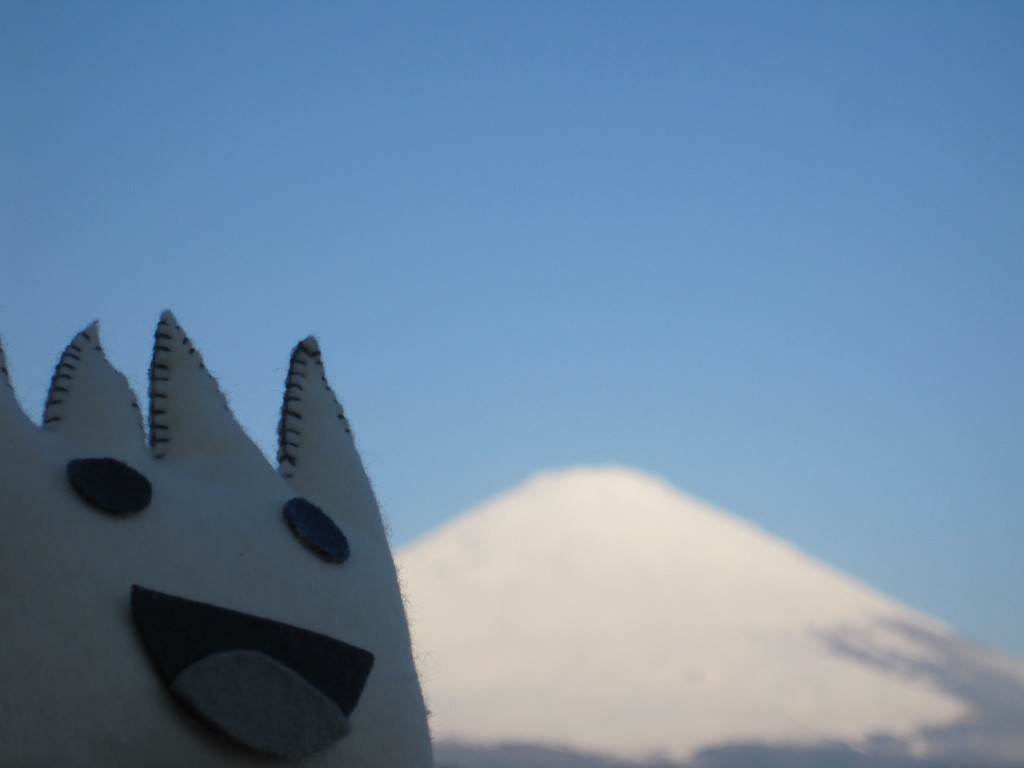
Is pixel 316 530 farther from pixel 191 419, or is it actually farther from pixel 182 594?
pixel 182 594

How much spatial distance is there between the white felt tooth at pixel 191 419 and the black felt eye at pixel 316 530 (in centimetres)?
34

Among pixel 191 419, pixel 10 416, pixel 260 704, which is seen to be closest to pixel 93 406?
pixel 191 419

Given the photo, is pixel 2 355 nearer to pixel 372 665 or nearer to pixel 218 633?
pixel 218 633

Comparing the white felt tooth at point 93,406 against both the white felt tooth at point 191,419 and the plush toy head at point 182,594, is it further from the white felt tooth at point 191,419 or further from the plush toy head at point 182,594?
the white felt tooth at point 191,419

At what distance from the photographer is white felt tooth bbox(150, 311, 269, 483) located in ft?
23.9

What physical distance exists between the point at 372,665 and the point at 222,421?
1.74 m

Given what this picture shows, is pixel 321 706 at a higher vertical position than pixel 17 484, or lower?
lower

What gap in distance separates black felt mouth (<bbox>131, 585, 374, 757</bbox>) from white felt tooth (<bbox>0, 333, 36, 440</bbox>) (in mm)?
1052

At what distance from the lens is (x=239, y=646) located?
6.27 meters

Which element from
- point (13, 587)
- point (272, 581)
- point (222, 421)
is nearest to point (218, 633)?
point (272, 581)

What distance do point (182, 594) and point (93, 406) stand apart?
1.48m

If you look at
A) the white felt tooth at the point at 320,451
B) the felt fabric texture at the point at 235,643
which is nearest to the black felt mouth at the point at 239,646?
the felt fabric texture at the point at 235,643

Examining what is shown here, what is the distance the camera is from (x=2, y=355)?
720 cm

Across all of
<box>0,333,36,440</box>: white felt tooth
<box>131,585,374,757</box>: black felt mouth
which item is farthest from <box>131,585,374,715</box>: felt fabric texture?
<box>0,333,36,440</box>: white felt tooth
